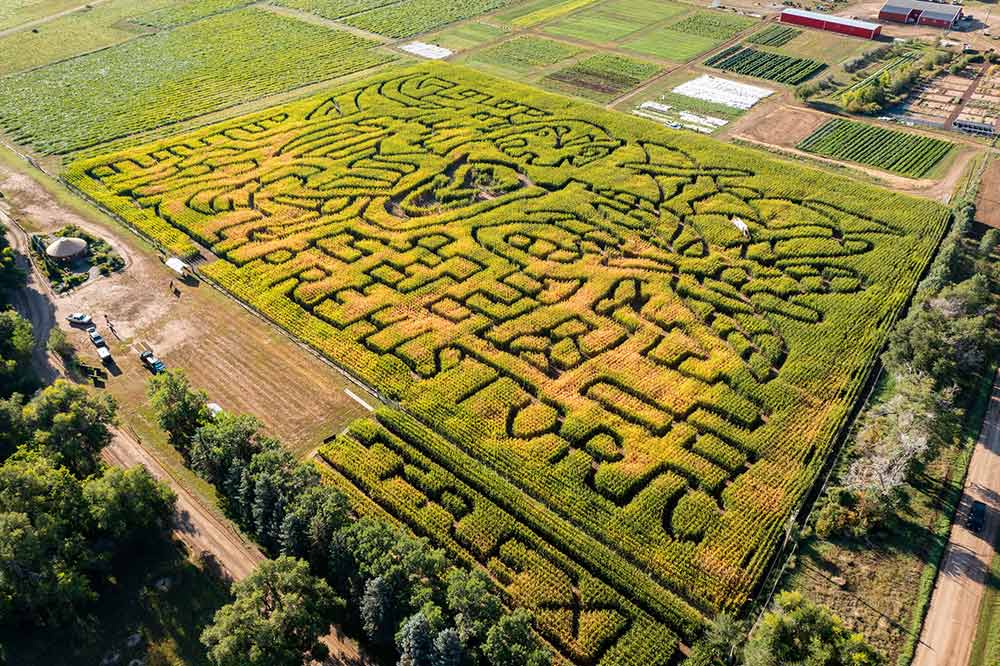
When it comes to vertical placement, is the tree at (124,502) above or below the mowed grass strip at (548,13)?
below

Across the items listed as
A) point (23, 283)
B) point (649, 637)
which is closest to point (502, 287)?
point (649, 637)

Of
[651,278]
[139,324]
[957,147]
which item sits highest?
[957,147]

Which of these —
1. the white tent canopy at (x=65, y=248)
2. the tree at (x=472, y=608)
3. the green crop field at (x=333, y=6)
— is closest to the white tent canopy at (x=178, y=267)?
the white tent canopy at (x=65, y=248)

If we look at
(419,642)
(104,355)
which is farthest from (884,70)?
(104,355)

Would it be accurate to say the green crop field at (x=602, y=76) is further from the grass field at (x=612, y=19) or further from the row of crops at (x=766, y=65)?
the row of crops at (x=766, y=65)

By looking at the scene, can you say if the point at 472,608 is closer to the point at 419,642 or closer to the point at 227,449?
Result: the point at 419,642

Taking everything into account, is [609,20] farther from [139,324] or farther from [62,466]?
[62,466]
